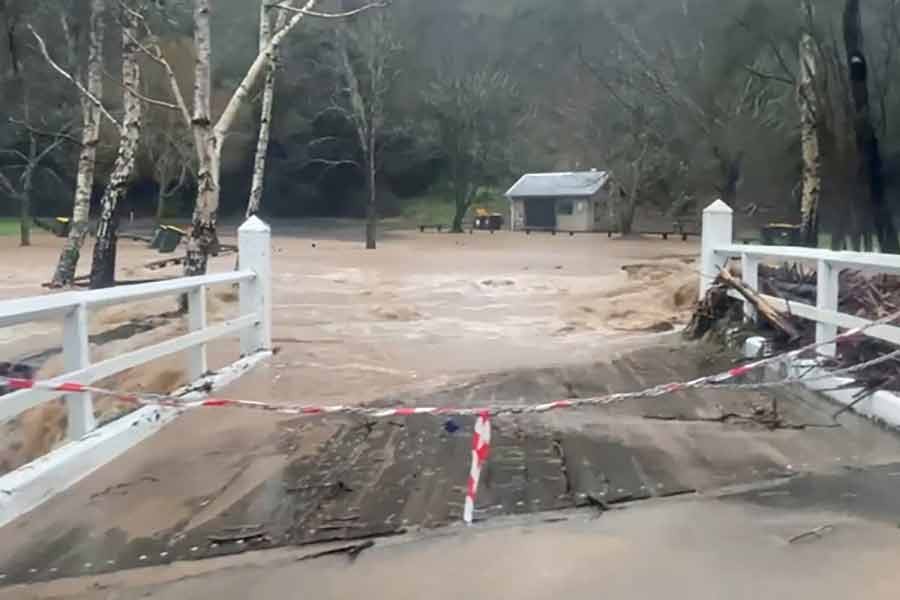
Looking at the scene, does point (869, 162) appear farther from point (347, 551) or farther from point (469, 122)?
point (469, 122)

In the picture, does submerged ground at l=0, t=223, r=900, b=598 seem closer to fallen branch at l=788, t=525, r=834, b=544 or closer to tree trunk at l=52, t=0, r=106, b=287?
fallen branch at l=788, t=525, r=834, b=544

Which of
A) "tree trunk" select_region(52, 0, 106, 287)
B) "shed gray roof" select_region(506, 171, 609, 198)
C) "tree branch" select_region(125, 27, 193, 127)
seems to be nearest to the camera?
"tree branch" select_region(125, 27, 193, 127)

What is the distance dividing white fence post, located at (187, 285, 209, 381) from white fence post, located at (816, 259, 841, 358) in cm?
448

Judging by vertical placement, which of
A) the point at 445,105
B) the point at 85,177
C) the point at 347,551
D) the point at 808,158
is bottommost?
the point at 347,551

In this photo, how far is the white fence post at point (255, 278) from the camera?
31.4 ft

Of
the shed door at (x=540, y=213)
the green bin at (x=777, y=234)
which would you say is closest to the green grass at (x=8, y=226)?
the shed door at (x=540, y=213)

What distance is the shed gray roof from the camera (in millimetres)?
56875

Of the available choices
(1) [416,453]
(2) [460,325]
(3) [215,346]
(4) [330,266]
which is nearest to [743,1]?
(4) [330,266]

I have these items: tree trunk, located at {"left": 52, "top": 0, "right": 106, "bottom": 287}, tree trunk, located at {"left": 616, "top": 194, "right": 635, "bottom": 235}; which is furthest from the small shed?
tree trunk, located at {"left": 52, "top": 0, "right": 106, "bottom": 287}

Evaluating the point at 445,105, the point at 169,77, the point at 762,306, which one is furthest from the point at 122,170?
the point at 445,105

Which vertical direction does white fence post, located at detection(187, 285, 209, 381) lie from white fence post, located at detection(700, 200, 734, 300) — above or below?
below

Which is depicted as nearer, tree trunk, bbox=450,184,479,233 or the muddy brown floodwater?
the muddy brown floodwater

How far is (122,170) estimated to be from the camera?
18625 millimetres

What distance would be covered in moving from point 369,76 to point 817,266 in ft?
134
